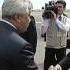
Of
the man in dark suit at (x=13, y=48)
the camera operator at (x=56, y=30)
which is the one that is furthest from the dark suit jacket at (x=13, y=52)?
the camera operator at (x=56, y=30)

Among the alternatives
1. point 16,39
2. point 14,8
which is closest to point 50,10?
point 14,8

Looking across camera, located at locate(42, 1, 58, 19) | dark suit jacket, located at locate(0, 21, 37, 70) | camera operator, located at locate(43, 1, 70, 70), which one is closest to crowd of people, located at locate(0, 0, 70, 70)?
dark suit jacket, located at locate(0, 21, 37, 70)

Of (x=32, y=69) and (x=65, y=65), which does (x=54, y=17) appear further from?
(x=32, y=69)

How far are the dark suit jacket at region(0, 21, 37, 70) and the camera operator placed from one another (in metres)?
4.43

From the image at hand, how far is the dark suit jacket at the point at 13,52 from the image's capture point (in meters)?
3.79

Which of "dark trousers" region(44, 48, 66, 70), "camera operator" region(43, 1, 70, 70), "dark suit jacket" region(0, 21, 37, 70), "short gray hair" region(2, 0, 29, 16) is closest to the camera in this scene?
"dark suit jacket" region(0, 21, 37, 70)

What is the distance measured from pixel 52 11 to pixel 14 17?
4286 millimetres

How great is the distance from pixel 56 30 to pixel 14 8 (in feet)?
13.8

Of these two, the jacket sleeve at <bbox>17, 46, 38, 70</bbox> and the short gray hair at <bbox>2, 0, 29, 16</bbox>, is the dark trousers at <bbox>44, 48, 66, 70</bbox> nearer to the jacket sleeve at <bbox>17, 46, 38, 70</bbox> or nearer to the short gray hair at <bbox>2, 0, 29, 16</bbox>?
the short gray hair at <bbox>2, 0, 29, 16</bbox>

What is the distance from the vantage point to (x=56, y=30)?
330 inches

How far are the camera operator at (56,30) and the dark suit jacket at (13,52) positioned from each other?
174 inches

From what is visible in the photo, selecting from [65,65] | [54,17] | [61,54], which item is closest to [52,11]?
[54,17]

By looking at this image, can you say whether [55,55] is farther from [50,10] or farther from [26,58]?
[26,58]

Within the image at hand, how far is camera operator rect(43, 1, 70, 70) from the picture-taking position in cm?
832
